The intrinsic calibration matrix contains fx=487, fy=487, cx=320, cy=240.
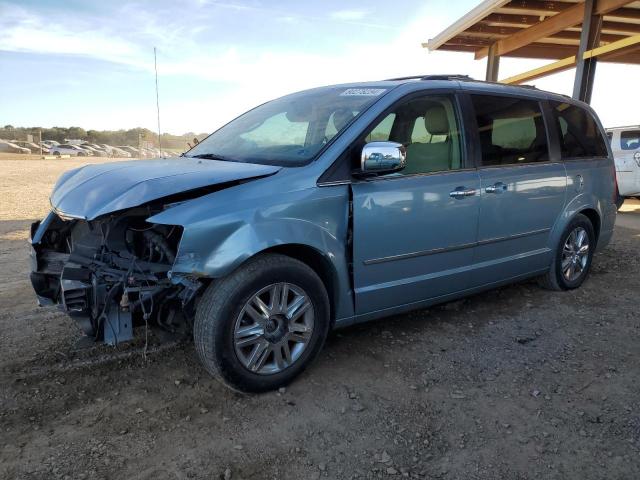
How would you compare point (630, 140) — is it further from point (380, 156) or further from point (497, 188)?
point (380, 156)

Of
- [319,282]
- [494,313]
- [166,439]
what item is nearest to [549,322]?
[494,313]

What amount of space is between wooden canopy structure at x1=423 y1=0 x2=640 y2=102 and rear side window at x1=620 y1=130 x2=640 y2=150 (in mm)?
1224

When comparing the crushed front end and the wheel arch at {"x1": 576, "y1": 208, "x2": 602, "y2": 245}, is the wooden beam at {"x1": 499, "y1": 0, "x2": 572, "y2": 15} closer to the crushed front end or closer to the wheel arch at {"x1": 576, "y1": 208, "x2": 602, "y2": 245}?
the wheel arch at {"x1": 576, "y1": 208, "x2": 602, "y2": 245}

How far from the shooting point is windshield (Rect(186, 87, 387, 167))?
3119mm

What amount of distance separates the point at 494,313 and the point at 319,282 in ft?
6.66

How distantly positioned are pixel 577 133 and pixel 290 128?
289 centimetres

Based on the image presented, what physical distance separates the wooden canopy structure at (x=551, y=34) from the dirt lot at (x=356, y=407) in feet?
26.7

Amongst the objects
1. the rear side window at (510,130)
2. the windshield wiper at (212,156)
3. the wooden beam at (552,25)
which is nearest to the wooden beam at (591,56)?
the wooden beam at (552,25)

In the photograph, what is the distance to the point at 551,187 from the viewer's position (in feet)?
13.8

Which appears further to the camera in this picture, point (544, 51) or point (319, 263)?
point (544, 51)

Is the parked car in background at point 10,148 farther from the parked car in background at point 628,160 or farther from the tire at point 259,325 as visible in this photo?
the tire at point 259,325

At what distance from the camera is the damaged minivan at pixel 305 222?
257 cm

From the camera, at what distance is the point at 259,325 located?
271 centimetres

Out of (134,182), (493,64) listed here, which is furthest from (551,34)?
(134,182)
